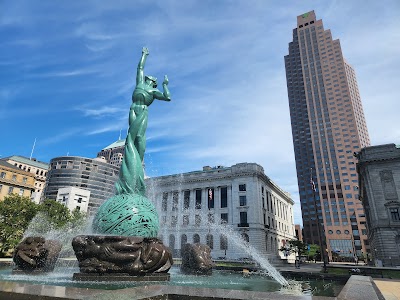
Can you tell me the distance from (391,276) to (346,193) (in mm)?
96285

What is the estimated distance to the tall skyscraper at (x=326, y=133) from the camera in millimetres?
101000

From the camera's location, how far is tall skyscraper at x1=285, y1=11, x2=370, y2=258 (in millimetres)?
101000

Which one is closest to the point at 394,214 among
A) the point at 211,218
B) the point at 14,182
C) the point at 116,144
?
the point at 211,218

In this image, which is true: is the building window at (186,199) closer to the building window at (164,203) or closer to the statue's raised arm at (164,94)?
the building window at (164,203)

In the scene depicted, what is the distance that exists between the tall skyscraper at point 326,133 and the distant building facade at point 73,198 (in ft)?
268

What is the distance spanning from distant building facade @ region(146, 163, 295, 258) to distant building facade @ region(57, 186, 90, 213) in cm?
4234

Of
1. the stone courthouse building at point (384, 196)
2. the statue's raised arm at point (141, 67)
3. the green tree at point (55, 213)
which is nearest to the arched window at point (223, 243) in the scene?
the stone courthouse building at point (384, 196)

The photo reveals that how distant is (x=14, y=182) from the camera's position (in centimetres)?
5219

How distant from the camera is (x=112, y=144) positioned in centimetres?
18912

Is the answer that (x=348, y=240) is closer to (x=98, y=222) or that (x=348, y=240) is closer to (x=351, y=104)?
(x=351, y=104)

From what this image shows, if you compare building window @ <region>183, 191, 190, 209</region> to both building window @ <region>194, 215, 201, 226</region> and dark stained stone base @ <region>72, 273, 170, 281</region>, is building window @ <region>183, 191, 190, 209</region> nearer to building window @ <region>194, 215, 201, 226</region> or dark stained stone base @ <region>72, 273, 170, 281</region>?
building window @ <region>194, 215, 201, 226</region>

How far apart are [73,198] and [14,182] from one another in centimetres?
4206

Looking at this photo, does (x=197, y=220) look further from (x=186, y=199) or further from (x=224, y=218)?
(x=224, y=218)

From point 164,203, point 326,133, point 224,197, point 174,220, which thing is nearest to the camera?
point 224,197
